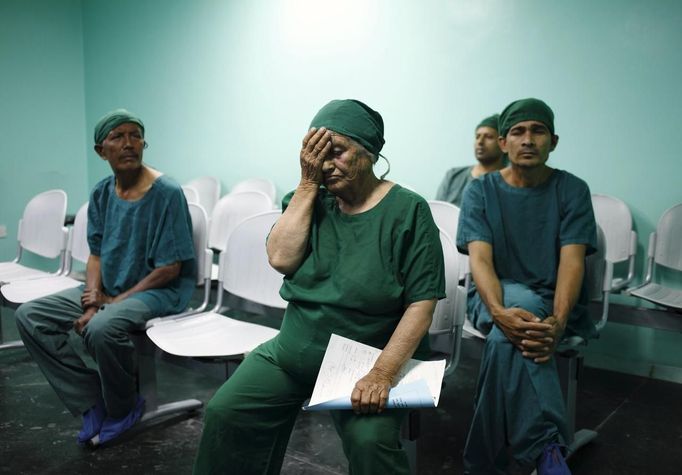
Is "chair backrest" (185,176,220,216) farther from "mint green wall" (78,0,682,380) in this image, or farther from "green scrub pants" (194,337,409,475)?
"green scrub pants" (194,337,409,475)

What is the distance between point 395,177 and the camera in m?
4.26

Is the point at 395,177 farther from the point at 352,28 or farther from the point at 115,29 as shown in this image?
the point at 115,29

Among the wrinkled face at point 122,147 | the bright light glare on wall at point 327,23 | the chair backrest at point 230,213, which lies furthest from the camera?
the bright light glare on wall at point 327,23

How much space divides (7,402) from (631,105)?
3.56 m

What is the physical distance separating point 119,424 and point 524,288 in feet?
5.42

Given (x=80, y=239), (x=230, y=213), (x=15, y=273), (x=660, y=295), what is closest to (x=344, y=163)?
(x=660, y=295)

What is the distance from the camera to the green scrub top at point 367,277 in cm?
152

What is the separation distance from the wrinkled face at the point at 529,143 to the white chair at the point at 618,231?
1.26 m

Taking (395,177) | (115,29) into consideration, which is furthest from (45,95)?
(395,177)

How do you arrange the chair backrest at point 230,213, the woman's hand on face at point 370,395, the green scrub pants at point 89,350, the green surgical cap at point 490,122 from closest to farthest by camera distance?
the woman's hand on face at point 370,395
the green scrub pants at point 89,350
the green surgical cap at point 490,122
the chair backrest at point 230,213

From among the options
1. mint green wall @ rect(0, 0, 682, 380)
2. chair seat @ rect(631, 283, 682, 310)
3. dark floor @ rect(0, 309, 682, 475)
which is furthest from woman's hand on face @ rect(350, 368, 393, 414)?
mint green wall @ rect(0, 0, 682, 380)

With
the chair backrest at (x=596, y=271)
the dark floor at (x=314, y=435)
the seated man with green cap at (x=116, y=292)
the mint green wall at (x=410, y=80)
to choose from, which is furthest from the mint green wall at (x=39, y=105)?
the chair backrest at (x=596, y=271)

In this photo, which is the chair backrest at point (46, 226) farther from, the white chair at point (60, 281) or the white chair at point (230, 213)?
the white chair at point (230, 213)

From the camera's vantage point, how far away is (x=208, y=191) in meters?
5.06
